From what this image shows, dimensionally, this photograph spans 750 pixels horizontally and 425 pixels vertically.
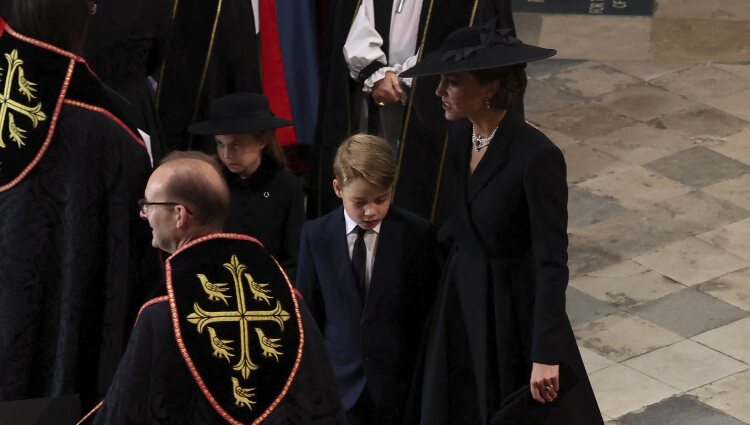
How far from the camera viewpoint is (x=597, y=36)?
11156mm

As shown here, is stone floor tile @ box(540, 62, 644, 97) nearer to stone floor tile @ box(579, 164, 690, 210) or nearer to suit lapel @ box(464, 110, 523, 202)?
stone floor tile @ box(579, 164, 690, 210)

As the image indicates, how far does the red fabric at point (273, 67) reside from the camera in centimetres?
801

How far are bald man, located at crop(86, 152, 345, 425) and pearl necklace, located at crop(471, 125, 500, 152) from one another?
3.96ft

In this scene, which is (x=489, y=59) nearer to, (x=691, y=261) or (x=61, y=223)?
(x=61, y=223)

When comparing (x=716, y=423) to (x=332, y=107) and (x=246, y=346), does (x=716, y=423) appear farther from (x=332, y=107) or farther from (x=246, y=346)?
(x=246, y=346)

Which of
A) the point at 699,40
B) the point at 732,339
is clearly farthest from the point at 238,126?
the point at 699,40

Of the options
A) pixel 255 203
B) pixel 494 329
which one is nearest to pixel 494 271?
pixel 494 329

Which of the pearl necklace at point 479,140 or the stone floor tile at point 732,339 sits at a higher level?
the pearl necklace at point 479,140

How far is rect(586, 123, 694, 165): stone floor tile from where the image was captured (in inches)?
365

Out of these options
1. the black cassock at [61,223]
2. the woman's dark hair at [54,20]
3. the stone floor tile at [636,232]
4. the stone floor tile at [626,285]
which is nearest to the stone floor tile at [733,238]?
the stone floor tile at [636,232]

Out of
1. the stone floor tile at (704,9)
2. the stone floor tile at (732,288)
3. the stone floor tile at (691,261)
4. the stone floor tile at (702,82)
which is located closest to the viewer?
the stone floor tile at (732,288)

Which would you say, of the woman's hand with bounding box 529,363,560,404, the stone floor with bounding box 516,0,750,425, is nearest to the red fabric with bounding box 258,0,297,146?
the stone floor with bounding box 516,0,750,425

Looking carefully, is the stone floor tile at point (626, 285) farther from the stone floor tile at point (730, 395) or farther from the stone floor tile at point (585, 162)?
the stone floor tile at point (585, 162)

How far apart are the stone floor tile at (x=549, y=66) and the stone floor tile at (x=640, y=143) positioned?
3.67 feet
